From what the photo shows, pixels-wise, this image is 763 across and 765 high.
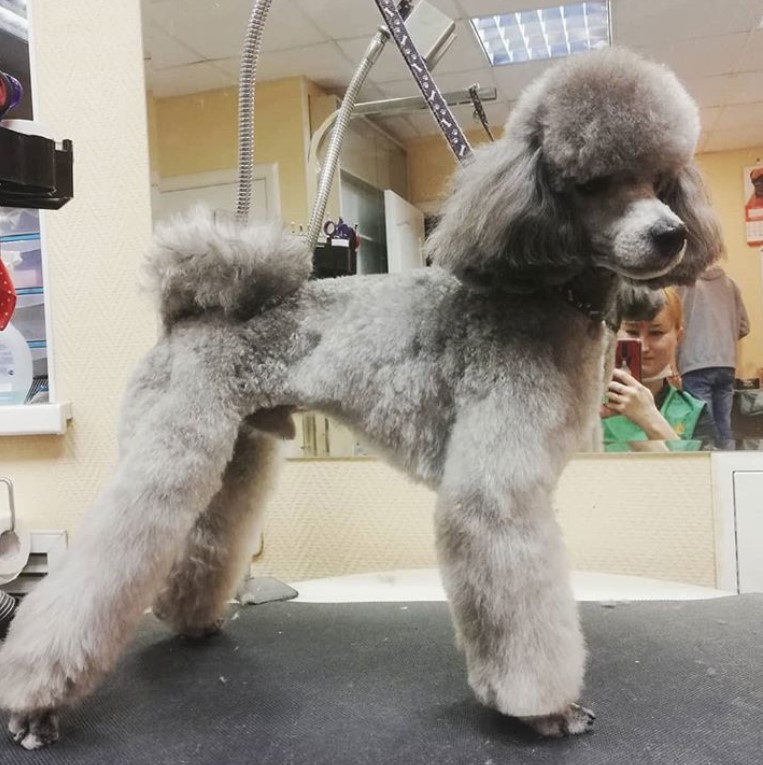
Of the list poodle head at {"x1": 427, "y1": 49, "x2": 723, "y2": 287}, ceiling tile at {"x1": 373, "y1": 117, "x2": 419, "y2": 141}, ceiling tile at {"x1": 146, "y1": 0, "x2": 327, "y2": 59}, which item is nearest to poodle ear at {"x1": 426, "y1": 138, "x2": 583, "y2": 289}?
poodle head at {"x1": 427, "y1": 49, "x2": 723, "y2": 287}

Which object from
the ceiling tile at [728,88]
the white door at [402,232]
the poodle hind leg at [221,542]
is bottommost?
the poodle hind leg at [221,542]

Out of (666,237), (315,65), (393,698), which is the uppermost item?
(315,65)

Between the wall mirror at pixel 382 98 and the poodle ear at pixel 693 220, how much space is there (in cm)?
47

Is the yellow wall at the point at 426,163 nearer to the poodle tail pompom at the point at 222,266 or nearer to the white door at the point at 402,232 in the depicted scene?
the white door at the point at 402,232

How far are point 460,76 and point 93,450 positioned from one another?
38.2 inches

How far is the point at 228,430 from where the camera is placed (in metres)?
0.81

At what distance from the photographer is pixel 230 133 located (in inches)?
51.8

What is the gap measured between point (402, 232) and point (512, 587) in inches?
27.7

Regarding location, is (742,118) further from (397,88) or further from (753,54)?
(397,88)

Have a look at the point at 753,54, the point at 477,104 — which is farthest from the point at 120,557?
the point at 753,54

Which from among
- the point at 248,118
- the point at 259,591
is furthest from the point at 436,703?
the point at 248,118

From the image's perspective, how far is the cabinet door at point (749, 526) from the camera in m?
1.27

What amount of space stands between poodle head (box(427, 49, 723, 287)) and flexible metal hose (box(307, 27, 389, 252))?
1.25ft

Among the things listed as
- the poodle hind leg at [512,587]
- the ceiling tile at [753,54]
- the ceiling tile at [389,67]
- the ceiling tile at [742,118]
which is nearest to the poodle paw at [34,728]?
the poodle hind leg at [512,587]
